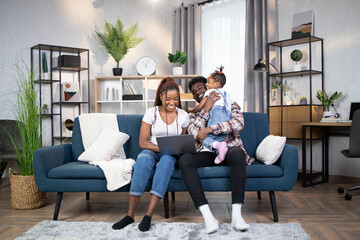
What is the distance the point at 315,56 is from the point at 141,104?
255cm

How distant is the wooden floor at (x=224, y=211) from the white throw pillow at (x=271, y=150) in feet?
1.38

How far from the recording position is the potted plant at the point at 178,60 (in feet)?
15.3

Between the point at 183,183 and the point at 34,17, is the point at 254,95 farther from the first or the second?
the point at 34,17

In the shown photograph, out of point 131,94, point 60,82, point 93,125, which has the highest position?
point 60,82

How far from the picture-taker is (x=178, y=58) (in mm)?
4715

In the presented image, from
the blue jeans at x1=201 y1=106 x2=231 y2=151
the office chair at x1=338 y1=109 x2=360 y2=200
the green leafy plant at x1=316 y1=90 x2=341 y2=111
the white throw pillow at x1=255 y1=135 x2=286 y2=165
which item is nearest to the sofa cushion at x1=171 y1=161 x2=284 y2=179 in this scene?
the white throw pillow at x1=255 y1=135 x2=286 y2=165

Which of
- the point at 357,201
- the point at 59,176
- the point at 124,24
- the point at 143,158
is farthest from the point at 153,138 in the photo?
the point at 124,24

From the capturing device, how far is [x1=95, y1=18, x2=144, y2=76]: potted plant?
4.65 metres

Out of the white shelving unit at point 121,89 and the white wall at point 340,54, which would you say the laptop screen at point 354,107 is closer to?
the white wall at point 340,54

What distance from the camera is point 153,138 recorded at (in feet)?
8.37

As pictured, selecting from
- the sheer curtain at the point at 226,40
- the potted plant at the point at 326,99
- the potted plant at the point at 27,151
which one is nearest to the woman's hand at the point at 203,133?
the potted plant at the point at 27,151

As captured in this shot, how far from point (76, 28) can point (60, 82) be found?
0.93 m

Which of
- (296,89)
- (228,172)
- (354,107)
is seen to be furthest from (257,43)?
(228,172)

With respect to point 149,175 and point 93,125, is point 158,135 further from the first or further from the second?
point 93,125
